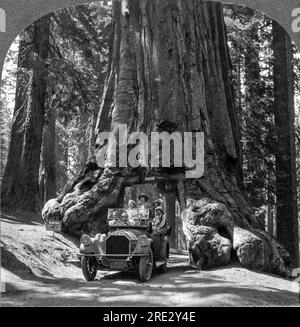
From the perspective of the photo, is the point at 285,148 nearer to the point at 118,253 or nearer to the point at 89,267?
the point at 118,253

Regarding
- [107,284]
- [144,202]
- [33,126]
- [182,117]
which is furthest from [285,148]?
[107,284]

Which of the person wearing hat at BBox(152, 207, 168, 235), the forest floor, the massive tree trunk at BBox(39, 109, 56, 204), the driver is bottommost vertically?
the forest floor

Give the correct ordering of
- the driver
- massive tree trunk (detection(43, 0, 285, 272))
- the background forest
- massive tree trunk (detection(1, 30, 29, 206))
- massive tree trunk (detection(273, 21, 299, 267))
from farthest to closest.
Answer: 1. the background forest
2. massive tree trunk (detection(1, 30, 29, 206))
3. massive tree trunk (detection(273, 21, 299, 267))
4. the driver
5. massive tree trunk (detection(43, 0, 285, 272))

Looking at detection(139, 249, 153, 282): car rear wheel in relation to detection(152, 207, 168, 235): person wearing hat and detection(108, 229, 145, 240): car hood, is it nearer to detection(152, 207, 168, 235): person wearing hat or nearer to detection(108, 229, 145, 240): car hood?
detection(108, 229, 145, 240): car hood

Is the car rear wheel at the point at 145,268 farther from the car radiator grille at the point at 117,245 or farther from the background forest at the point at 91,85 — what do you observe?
the background forest at the point at 91,85

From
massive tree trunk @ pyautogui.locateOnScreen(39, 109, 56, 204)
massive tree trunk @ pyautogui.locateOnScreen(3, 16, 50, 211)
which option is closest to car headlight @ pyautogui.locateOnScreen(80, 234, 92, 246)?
massive tree trunk @ pyautogui.locateOnScreen(3, 16, 50, 211)

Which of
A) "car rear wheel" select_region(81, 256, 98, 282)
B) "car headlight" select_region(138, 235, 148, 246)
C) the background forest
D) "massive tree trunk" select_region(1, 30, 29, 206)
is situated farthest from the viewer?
the background forest

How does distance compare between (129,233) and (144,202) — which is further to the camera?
(144,202)

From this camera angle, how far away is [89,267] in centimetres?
771

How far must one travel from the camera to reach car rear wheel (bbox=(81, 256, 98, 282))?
24.6 feet

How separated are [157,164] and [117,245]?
7.51ft

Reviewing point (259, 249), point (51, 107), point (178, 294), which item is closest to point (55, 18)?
point (51, 107)

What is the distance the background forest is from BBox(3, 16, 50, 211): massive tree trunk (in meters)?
0.05
